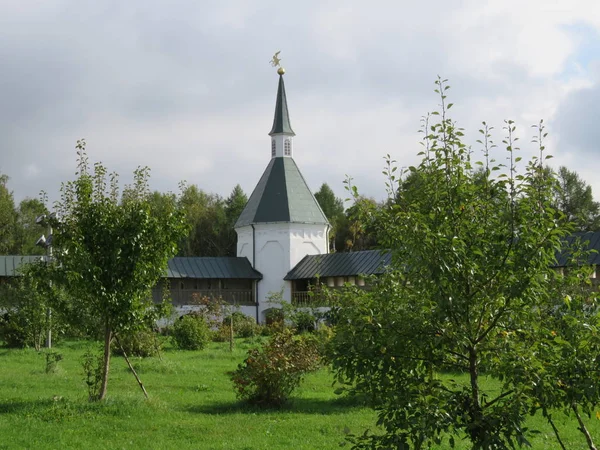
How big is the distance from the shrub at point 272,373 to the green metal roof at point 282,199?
24.1 m

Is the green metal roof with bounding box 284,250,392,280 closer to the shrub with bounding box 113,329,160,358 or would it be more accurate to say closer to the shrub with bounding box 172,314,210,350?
the shrub with bounding box 172,314,210,350

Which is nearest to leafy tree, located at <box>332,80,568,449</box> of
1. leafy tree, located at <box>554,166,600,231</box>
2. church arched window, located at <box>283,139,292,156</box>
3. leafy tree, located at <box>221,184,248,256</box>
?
church arched window, located at <box>283,139,292,156</box>

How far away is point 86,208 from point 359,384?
789 centimetres

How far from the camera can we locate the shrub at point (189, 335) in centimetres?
2245

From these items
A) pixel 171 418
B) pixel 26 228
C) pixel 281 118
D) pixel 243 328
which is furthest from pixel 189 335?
pixel 26 228

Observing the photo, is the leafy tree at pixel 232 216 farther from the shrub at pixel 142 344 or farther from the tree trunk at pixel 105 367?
the tree trunk at pixel 105 367

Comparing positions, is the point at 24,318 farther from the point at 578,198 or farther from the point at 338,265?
the point at 578,198

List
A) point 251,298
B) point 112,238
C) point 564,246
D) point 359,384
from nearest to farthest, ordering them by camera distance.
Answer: point 359,384 < point 564,246 < point 112,238 < point 251,298

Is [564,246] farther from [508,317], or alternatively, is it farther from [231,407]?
[231,407]

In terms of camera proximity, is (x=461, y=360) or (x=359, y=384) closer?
(x=359, y=384)

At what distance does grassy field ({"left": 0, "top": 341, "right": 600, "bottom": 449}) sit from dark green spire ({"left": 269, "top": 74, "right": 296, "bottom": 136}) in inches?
1004

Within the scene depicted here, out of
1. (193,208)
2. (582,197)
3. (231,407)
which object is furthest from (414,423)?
(193,208)

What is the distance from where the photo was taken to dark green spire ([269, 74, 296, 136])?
1559 inches

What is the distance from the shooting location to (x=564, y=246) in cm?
580
